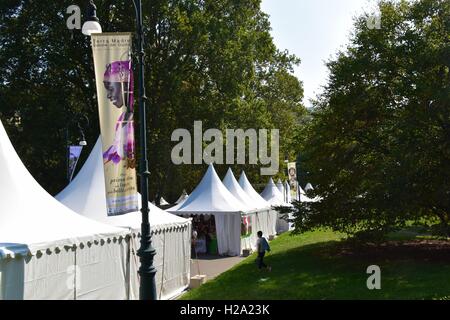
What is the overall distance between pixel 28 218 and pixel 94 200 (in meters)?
4.63

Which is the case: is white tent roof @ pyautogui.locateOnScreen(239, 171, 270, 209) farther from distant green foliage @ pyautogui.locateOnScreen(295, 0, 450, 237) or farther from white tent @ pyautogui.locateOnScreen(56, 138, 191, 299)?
white tent @ pyautogui.locateOnScreen(56, 138, 191, 299)

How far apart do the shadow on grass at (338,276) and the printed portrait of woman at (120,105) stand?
5.19 meters

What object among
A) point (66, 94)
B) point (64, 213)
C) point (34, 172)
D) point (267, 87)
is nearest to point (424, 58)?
point (64, 213)

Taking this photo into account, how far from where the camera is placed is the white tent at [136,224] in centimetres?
1370

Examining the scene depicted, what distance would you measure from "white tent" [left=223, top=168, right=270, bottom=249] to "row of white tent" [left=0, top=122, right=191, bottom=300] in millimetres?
13234

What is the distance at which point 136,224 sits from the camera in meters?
13.8

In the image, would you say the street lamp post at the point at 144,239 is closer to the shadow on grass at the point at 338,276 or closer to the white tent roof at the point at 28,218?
the white tent roof at the point at 28,218

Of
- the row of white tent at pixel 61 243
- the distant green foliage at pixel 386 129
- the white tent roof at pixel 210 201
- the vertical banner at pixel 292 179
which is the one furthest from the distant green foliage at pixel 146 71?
the row of white tent at pixel 61 243

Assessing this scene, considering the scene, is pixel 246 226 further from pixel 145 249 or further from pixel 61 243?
pixel 61 243

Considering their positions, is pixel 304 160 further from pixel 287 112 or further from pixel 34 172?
pixel 287 112

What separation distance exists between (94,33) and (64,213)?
12.5 ft

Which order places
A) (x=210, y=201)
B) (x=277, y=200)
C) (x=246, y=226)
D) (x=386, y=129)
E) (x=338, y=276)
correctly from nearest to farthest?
(x=338, y=276)
(x=386, y=129)
(x=210, y=201)
(x=246, y=226)
(x=277, y=200)

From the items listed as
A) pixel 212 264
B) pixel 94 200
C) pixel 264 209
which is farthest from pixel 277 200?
pixel 94 200

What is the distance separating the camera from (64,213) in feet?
35.6
